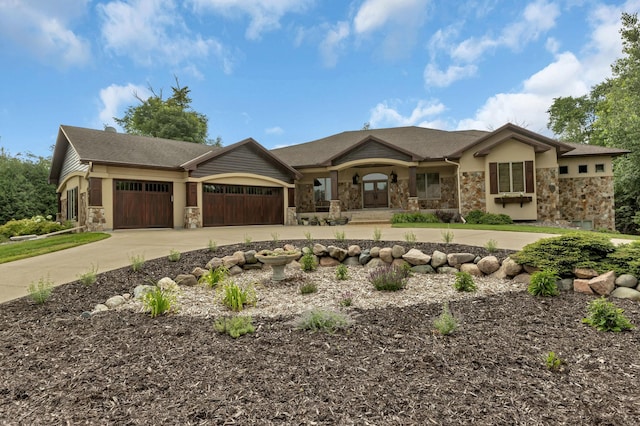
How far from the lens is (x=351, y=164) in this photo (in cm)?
1755

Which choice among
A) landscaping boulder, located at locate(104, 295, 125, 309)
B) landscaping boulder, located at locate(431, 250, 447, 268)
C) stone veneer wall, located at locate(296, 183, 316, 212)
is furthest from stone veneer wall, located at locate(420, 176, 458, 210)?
landscaping boulder, located at locate(104, 295, 125, 309)

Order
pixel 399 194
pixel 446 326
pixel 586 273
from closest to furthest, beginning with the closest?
pixel 446 326
pixel 586 273
pixel 399 194

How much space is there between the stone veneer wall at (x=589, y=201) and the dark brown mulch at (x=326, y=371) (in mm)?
15361

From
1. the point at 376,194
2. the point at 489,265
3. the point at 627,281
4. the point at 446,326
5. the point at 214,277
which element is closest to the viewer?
the point at 446,326

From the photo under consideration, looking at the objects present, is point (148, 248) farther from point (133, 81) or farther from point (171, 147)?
point (133, 81)

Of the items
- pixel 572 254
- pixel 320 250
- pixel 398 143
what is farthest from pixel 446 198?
pixel 572 254

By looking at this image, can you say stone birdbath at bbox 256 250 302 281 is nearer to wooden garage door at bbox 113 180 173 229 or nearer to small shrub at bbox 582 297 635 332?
small shrub at bbox 582 297 635 332

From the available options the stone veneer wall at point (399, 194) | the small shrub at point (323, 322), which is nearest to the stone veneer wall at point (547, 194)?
the stone veneer wall at point (399, 194)

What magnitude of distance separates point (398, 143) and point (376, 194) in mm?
3549

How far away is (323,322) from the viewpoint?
3.55 metres

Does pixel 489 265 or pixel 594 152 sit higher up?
pixel 594 152

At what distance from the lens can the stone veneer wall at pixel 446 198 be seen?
59.3ft

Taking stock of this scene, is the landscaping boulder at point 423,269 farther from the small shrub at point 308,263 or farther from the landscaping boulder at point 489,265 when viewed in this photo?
the small shrub at point 308,263

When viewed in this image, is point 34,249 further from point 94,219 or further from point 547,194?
point 547,194
